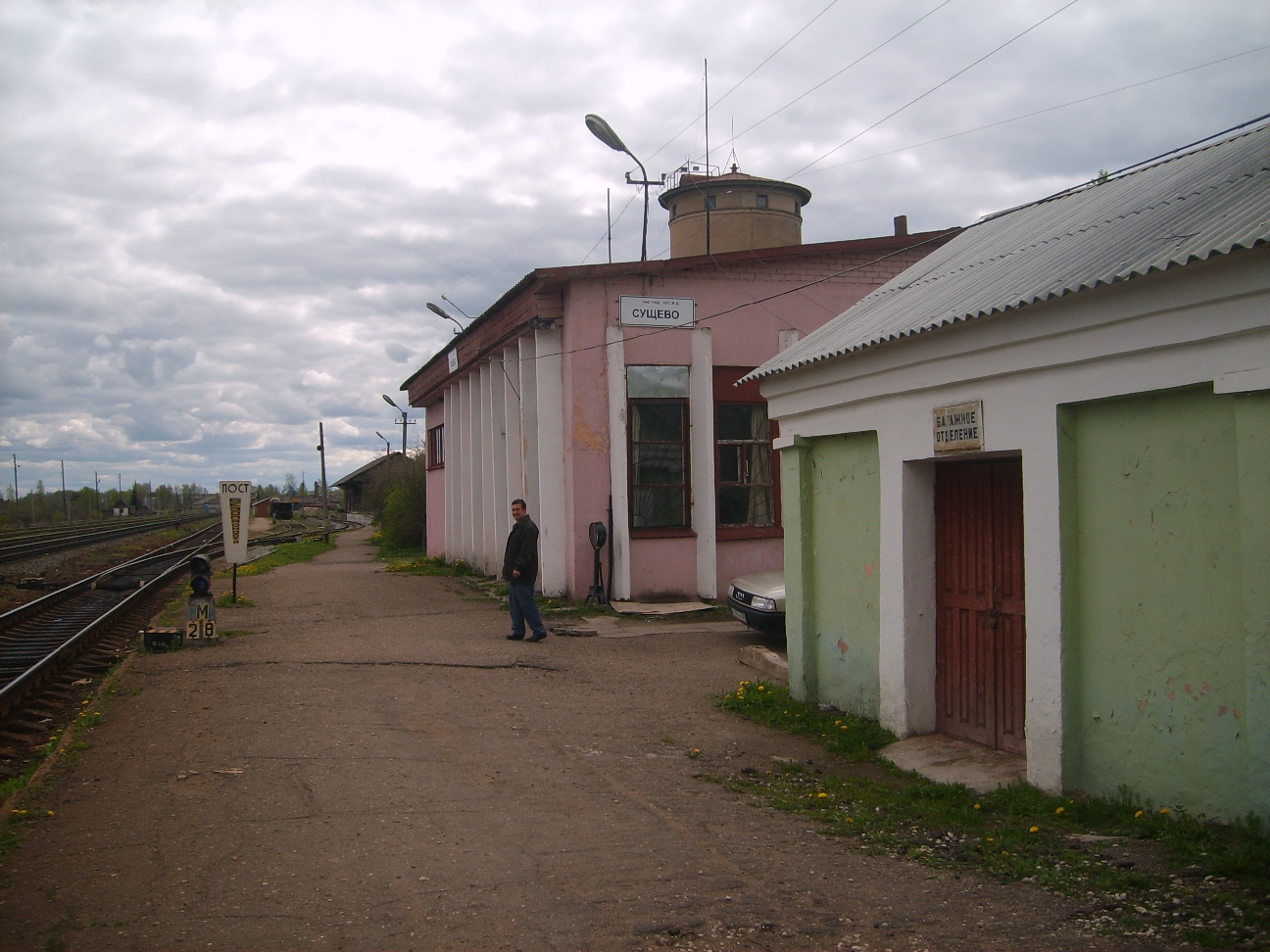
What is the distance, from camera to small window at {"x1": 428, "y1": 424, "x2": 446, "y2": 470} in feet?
90.1

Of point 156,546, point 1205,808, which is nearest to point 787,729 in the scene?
point 1205,808

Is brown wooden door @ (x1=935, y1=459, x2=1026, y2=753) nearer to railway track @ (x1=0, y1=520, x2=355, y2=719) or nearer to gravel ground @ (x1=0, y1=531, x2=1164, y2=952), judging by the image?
gravel ground @ (x1=0, y1=531, x2=1164, y2=952)

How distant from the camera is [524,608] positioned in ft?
40.3

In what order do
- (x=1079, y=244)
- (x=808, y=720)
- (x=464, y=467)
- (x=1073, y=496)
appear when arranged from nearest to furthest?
(x=1073, y=496) → (x=1079, y=244) → (x=808, y=720) → (x=464, y=467)

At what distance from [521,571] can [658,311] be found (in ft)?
17.0

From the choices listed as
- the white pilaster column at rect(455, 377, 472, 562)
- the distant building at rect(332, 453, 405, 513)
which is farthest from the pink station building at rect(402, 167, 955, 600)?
the distant building at rect(332, 453, 405, 513)

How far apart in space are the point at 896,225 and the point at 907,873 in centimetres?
1541

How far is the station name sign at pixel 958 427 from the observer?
6508 mm

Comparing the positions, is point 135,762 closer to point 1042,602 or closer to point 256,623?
point 1042,602

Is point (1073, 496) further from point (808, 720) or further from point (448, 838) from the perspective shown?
point (448, 838)

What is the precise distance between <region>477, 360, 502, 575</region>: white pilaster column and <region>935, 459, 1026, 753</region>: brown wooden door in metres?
13.6

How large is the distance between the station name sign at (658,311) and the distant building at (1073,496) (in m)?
6.94

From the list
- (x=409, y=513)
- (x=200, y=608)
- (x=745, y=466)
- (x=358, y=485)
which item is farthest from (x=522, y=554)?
(x=358, y=485)

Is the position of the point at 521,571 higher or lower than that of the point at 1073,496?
lower
